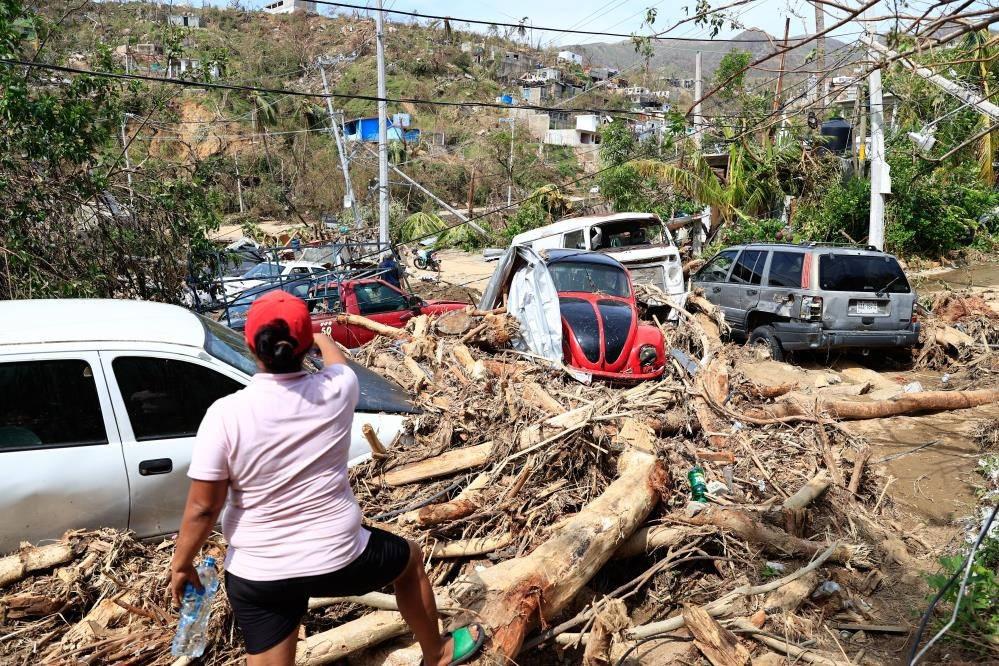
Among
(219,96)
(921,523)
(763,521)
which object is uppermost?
(219,96)

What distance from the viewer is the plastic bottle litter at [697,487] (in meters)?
5.04

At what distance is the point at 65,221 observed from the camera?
7.70 meters

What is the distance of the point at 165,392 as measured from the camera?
12.9 feet

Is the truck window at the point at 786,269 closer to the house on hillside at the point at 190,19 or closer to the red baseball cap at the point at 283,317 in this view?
the red baseball cap at the point at 283,317

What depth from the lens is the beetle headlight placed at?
27.7ft

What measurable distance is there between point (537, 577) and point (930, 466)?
4849mm

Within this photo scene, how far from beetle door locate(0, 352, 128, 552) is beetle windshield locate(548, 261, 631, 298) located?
22.3 feet

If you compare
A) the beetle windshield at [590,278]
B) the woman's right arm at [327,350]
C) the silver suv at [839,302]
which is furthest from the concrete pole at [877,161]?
the woman's right arm at [327,350]

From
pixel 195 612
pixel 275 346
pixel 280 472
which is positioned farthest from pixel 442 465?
pixel 275 346

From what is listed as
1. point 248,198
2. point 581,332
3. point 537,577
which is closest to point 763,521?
point 537,577

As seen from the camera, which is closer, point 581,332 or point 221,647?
point 221,647

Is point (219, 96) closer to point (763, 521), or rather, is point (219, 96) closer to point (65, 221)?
point (65, 221)

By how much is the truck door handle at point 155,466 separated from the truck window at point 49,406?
0.22 meters

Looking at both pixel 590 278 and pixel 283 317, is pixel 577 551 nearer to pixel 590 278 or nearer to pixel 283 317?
pixel 283 317
